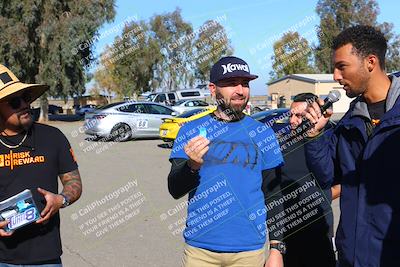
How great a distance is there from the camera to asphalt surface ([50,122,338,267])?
17.6 feet

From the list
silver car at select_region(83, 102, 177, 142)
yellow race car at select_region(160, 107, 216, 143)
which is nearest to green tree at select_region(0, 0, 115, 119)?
silver car at select_region(83, 102, 177, 142)

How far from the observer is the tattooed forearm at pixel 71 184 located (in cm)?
279

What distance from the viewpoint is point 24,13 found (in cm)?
3194

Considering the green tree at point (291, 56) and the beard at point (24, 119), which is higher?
the green tree at point (291, 56)

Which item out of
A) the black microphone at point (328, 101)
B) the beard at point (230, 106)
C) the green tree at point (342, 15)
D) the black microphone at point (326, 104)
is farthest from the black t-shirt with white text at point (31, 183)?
the green tree at point (342, 15)

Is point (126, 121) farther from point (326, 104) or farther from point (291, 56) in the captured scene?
point (291, 56)

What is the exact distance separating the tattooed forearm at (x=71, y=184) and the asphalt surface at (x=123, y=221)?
2.49 meters

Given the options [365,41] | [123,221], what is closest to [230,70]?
[365,41]

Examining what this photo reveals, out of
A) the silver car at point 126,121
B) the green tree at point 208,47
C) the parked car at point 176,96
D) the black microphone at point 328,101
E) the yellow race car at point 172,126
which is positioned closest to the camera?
the black microphone at point 328,101

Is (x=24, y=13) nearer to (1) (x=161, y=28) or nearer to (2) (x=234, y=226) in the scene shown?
(1) (x=161, y=28)

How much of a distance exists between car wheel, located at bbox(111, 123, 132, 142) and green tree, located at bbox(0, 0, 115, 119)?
1573 centimetres

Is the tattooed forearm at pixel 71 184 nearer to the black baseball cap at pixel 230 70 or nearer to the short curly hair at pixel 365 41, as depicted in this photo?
the black baseball cap at pixel 230 70

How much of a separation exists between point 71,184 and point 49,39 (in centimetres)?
3248

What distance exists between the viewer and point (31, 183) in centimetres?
262
